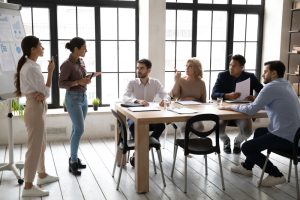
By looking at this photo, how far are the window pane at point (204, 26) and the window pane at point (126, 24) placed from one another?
1.09 meters

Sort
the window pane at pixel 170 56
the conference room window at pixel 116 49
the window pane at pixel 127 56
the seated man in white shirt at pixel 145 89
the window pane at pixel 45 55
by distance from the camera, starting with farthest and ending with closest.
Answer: the window pane at pixel 170 56 → the window pane at pixel 127 56 → the conference room window at pixel 116 49 → the window pane at pixel 45 55 → the seated man in white shirt at pixel 145 89

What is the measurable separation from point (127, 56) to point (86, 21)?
82 cm

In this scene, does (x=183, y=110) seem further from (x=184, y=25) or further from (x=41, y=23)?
(x=41, y=23)

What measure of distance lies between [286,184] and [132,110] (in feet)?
5.65

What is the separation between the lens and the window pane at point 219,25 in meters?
5.72

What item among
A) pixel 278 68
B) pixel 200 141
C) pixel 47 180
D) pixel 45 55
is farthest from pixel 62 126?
pixel 278 68

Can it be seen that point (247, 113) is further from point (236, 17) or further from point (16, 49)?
point (236, 17)

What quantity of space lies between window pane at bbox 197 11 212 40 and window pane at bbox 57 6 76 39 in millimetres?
1998

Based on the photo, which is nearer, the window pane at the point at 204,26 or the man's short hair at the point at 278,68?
the man's short hair at the point at 278,68

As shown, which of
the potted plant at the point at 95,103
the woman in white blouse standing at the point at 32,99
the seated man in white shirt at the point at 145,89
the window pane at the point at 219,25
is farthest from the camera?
the window pane at the point at 219,25

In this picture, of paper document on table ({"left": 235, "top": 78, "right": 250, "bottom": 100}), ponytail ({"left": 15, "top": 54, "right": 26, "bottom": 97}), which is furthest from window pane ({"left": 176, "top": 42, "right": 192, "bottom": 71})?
ponytail ({"left": 15, "top": 54, "right": 26, "bottom": 97})

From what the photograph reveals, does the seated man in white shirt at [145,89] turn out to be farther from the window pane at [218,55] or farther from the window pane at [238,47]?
the window pane at [238,47]

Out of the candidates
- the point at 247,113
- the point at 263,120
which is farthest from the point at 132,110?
the point at 263,120

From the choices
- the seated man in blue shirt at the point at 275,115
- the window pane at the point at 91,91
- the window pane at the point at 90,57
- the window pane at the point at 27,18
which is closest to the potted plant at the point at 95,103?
the window pane at the point at 91,91
